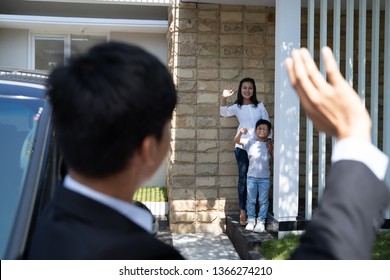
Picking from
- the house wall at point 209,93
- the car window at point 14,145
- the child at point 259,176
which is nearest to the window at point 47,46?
the house wall at point 209,93

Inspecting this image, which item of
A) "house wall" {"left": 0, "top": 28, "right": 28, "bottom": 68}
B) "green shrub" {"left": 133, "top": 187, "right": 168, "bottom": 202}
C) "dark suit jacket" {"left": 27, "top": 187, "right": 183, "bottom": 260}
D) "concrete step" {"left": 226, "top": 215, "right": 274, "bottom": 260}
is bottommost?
"concrete step" {"left": 226, "top": 215, "right": 274, "bottom": 260}

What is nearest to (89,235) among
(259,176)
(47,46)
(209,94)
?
(259,176)

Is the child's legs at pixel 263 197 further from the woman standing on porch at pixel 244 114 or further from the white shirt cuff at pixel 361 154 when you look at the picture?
the white shirt cuff at pixel 361 154

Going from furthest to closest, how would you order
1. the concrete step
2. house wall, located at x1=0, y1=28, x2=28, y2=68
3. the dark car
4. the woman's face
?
house wall, located at x1=0, y1=28, x2=28, y2=68 → the woman's face → the concrete step → the dark car

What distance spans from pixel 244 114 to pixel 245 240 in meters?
1.57

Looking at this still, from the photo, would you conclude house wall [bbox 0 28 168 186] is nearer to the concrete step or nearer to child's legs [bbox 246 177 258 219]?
the concrete step

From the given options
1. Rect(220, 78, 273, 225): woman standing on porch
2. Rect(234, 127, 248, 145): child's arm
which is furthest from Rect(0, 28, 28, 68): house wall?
Rect(234, 127, 248, 145): child's arm

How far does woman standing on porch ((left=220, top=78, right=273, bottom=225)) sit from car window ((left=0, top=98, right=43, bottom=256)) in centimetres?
402

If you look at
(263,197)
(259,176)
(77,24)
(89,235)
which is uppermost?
(77,24)

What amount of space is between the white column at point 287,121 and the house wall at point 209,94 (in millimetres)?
1302

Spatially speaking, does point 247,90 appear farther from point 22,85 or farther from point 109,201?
point 109,201

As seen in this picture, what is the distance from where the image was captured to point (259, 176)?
18.7 feet

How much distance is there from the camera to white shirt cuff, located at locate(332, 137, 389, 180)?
0.94 metres

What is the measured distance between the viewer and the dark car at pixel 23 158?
1.54m
